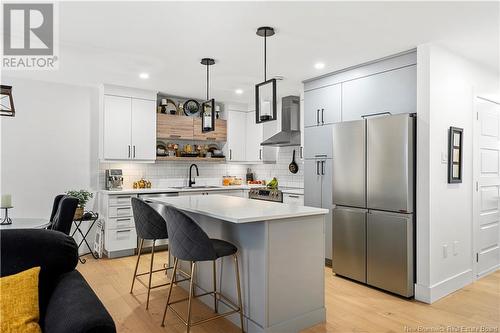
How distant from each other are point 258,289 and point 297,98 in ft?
11.5

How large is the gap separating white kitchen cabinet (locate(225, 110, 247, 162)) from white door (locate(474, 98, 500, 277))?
3700 mm

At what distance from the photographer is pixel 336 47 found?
11.0 feet

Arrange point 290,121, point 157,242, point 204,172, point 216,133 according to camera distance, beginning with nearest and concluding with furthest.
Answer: point 157,242
point 290,121
point 216,133
point 204,172

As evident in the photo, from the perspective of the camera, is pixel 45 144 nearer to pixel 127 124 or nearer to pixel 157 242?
pixel 127 124

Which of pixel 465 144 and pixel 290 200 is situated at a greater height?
pixel 465 144

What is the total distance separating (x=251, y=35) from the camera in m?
3.06

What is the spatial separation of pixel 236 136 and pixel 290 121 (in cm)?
132

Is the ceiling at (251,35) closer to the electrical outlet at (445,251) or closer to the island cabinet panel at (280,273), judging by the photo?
the island cabinet panel at (280,273)

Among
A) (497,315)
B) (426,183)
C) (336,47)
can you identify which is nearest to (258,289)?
(426,183)

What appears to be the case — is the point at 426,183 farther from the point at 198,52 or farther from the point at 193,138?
the point at 193,138

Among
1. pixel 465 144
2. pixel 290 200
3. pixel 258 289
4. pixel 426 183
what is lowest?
pixel 258 289

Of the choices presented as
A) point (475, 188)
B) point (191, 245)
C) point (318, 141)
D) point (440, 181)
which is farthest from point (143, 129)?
point (475, 188)

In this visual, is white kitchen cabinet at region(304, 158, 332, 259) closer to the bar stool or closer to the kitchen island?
the kitchen island

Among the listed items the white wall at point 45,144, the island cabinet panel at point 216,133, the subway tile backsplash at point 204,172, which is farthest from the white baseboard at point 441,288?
the white wall at point 45,144
